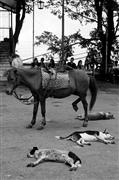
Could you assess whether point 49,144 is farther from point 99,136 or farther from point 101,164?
point 101,164

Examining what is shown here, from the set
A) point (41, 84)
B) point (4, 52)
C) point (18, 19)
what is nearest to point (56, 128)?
point (41, 84)

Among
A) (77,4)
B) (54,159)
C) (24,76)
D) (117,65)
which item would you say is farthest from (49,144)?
(117,65)

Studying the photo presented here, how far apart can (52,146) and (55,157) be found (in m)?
1.14

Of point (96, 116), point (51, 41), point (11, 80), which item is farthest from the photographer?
point (51, 41)

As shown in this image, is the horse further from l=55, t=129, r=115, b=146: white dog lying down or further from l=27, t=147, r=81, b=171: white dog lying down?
l=27, t=147, r=81, b=171: white dog lying down

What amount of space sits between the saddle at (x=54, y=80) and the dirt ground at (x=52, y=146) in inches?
38.4

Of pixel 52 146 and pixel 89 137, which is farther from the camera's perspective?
pixel 89 137

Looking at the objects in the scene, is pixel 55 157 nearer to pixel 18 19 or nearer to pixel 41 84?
pixel 41 84

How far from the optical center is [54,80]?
35.4 ft

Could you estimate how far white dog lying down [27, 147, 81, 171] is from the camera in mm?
7078

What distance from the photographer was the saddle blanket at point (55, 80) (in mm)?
10711

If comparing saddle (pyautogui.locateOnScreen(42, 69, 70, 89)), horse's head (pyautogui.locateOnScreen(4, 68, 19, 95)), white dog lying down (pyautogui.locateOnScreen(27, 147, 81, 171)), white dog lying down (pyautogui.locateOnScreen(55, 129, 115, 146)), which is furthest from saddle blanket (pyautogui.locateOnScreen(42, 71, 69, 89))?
white dog lying down (pyautogui.locateOnScreen(27, 147, 81, 171))

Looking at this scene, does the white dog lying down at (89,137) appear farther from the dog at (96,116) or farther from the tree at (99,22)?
the tree at (99,22)

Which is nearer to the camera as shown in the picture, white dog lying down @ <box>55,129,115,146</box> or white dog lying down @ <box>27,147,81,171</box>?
white dog lying down @ <box>27,147,81,171</box>
